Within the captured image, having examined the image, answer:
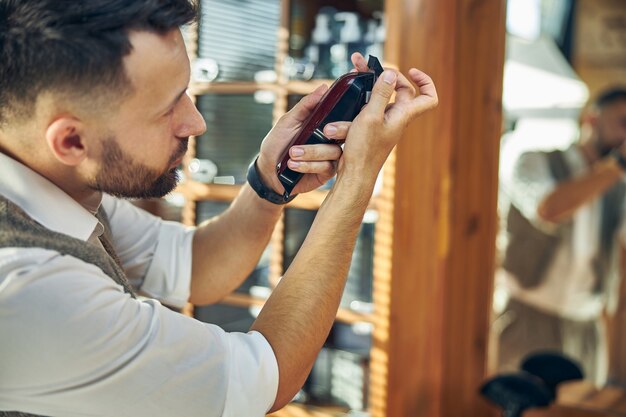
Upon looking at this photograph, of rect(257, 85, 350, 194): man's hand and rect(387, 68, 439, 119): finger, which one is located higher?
rect(387, 68, 439, 119): finger

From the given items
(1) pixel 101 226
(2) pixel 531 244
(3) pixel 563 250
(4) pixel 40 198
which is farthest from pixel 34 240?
(3) pixel 563 250

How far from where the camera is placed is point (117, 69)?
94 centimetres

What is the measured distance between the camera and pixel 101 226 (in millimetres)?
1089

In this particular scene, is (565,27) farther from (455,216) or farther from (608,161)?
(455,216)

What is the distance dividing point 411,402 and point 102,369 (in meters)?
1.13

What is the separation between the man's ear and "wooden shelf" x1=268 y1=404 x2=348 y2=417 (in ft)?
4.04

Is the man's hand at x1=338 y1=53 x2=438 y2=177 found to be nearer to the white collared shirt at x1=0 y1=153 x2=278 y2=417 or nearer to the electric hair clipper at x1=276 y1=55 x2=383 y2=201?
the electric hair clipper at x1=276 y1=55 x2=383 y2=201

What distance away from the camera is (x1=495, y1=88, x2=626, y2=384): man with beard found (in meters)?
2.94

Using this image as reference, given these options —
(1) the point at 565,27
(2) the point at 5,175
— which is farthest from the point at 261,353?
(1) the point at 565,27

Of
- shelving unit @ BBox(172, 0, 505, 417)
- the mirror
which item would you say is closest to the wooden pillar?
shelving unit @ BBox(172, 0, 505, 417)

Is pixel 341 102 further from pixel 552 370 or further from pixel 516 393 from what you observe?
pixel 552 370

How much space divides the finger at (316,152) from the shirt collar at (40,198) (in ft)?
1.09

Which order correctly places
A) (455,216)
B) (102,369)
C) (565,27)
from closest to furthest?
1. (102,369)
2. (455,216)
3. (565,27)

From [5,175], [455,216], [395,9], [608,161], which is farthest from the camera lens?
[608,161]
